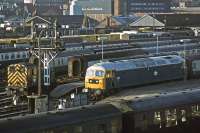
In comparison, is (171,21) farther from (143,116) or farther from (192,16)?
(143,116)

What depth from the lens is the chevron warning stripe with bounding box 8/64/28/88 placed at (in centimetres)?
3575

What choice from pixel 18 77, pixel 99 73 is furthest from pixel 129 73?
pixel 18 77

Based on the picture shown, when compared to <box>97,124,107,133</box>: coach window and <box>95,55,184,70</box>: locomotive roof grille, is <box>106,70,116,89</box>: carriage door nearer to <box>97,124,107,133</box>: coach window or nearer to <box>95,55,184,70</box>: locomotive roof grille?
<box>95,55,184,70</box>: locomotive roof grille

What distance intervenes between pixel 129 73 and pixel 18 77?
7.74m

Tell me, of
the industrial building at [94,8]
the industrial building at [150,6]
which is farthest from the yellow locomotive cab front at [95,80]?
the industrial building at [150,6]

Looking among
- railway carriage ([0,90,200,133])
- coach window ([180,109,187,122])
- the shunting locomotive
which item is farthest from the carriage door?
coach window ([180,109,187,122])

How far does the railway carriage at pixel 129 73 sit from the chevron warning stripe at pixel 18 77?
14.3ft

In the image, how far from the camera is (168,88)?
35.8 m

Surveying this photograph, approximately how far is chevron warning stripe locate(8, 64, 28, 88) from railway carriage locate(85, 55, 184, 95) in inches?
171

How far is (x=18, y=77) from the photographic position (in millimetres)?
35875

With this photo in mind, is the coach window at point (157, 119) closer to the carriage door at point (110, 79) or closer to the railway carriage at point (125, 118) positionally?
the railway carriage at point (125, 118)

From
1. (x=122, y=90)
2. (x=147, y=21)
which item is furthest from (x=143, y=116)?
(x=147, y=21)

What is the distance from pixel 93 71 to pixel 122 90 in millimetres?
2403

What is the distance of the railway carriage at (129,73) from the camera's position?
34.7 m
